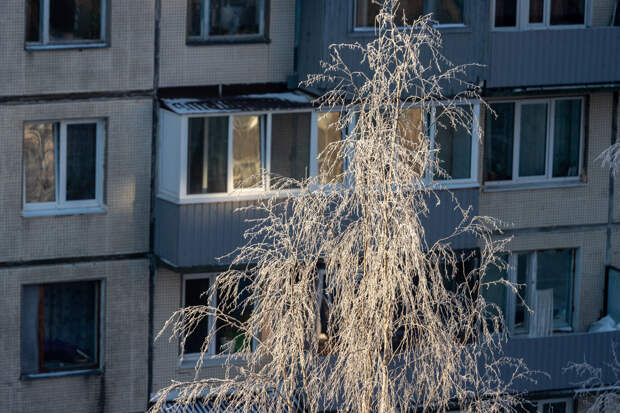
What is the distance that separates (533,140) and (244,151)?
20.4ft

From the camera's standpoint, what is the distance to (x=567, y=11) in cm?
3048

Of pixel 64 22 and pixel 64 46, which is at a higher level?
pixel 64 22

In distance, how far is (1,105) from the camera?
26875mm

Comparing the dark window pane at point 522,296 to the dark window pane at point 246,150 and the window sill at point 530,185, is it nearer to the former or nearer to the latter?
the window sill at point 530,185

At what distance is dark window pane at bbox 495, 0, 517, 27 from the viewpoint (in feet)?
98.2

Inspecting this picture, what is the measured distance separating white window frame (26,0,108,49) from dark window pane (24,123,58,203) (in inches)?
55.3

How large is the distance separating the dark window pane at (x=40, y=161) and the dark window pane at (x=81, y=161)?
0.29 metres

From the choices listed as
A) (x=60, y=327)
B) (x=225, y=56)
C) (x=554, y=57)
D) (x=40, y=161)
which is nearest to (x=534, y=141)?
(x=554, y=57)

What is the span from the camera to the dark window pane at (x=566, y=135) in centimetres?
3114

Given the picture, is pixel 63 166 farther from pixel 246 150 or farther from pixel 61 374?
pixel 61 374

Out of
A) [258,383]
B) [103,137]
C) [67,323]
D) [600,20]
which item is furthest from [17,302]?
[600,20]

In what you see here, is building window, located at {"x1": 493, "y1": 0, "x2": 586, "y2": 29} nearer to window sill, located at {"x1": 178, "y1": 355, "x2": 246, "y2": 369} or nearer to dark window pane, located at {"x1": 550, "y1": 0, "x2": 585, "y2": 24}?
dark window pane, located at {"x1": 550, "y1": 0, "x2": 585, "y2": 24}

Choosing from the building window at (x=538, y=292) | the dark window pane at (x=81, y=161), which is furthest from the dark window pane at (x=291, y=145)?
the building window at (x=538, y=292)

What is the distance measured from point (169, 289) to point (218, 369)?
180 centimetres
